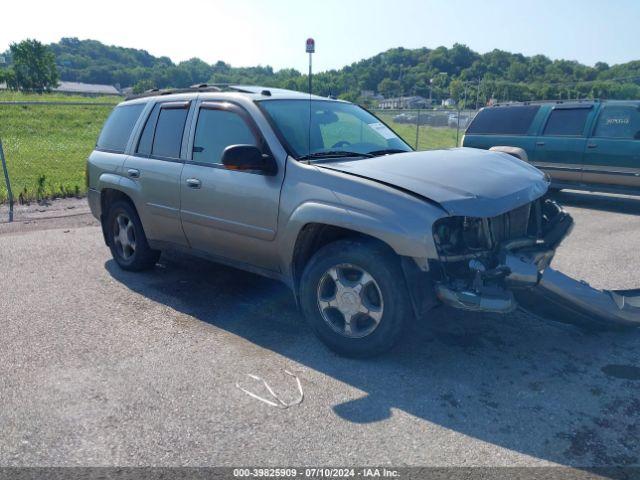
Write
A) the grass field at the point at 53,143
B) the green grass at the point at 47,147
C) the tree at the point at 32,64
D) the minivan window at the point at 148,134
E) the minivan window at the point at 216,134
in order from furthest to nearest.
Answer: the tree at the point at 32,64 → the grass field at the point at 53,143 → the green grass at the point at 47,147 → the minivan window at the point at 148,134 → the minivan window at the point at 216,134

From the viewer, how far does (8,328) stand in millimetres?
4438

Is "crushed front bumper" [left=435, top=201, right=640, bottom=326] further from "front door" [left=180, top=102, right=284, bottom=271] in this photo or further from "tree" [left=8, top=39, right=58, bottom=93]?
"tree" [left=8, top=39, right=58, bottom=93]

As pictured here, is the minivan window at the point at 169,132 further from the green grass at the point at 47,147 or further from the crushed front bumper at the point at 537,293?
the green grass at the point at 47,147

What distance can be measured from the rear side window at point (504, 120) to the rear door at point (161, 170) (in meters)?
7.49

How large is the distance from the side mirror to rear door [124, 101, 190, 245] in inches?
40.2

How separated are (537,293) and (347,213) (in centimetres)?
134

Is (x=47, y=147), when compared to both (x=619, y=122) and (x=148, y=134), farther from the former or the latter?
(x=619, y=122)

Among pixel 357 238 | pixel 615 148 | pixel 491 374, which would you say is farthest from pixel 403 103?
pixel 491 374

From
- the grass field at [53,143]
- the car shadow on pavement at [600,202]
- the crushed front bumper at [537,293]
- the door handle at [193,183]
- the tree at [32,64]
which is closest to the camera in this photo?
the crushed front bumper at [537,293]

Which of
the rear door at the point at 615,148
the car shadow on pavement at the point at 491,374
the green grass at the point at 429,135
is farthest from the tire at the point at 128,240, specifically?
the green grass at the point at 429,135

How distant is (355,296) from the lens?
373 centimetres

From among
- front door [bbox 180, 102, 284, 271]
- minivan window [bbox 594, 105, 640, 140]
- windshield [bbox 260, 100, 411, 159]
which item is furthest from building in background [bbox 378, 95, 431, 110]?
front door [bbox 180, 102, 284, 271]

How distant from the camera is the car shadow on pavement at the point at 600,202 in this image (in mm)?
9867

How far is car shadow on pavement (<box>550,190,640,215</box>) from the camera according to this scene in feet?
32.4
